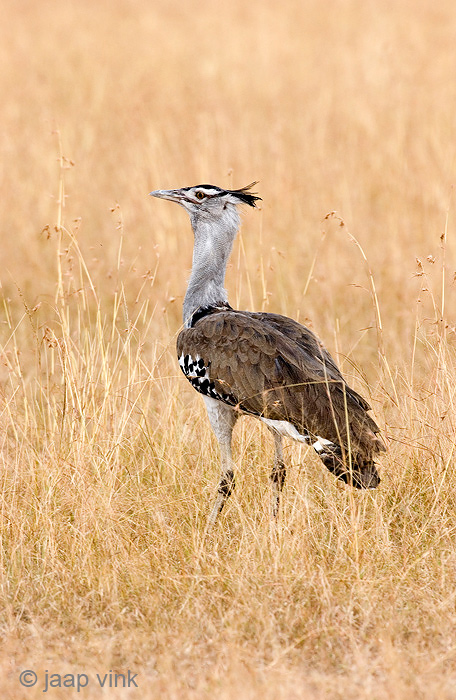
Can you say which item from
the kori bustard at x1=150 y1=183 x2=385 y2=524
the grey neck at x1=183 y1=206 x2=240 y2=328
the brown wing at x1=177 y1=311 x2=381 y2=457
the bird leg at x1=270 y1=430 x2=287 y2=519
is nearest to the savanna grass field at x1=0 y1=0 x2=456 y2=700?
the bird leg at x1=270 y1=430 x2=287 y2=519

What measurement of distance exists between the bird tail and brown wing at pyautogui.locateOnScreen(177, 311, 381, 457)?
35mm

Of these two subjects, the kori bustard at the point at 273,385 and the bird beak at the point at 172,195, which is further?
the bird beak at the point at 172,195

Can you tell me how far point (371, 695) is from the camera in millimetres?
2807

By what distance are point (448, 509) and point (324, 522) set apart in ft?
1.72

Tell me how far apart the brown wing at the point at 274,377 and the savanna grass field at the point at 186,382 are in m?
0.33

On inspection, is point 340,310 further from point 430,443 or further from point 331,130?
point 331,130

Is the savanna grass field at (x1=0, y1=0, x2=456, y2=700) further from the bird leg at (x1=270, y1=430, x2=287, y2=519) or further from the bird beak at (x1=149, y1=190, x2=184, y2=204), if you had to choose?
the bird beak at (x1=149, y1=190, x2=184, y2=204)

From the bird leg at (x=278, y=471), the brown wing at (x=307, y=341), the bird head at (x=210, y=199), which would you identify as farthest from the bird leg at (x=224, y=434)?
the bird head at (x=210, y=199)

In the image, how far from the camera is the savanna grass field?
315cm

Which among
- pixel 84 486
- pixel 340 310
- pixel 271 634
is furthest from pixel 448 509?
pixel 340 310

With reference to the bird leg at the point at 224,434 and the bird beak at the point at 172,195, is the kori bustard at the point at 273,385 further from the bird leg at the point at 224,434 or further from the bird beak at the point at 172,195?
the bird beak at the point at 172,195

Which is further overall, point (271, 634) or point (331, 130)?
point (331, 130)

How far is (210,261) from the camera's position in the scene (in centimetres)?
450

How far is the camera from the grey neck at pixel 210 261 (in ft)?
14.7
